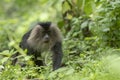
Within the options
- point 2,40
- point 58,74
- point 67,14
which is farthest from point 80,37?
point 58,74

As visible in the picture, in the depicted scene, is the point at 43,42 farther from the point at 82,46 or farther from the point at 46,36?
the point at 82,46

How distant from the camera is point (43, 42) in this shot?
7645 mm

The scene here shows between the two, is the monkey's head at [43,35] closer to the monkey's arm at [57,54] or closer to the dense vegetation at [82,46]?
the monkey's arm at [57,54]

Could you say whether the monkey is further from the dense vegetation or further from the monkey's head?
the dense vegetation

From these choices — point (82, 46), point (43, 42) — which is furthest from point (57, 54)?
point (82, 46)

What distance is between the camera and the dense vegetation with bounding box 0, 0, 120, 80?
523 centimetres

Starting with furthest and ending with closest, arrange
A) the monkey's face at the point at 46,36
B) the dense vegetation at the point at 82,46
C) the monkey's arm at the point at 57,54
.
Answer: the monkey's face at the point at 46,36, the monkey's arm at the point at 57,54, the dense vegetation at the point at 82,46

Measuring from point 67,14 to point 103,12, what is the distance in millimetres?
2005

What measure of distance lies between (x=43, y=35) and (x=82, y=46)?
808mm

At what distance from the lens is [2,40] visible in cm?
982

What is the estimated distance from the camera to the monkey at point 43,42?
24.8ft

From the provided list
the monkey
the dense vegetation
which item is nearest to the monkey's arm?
the monkey

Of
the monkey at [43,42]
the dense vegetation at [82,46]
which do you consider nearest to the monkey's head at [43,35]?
the monkey at [43,42]

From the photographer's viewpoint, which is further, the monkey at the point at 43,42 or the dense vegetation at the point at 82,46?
the monkey at the point at 43,42
